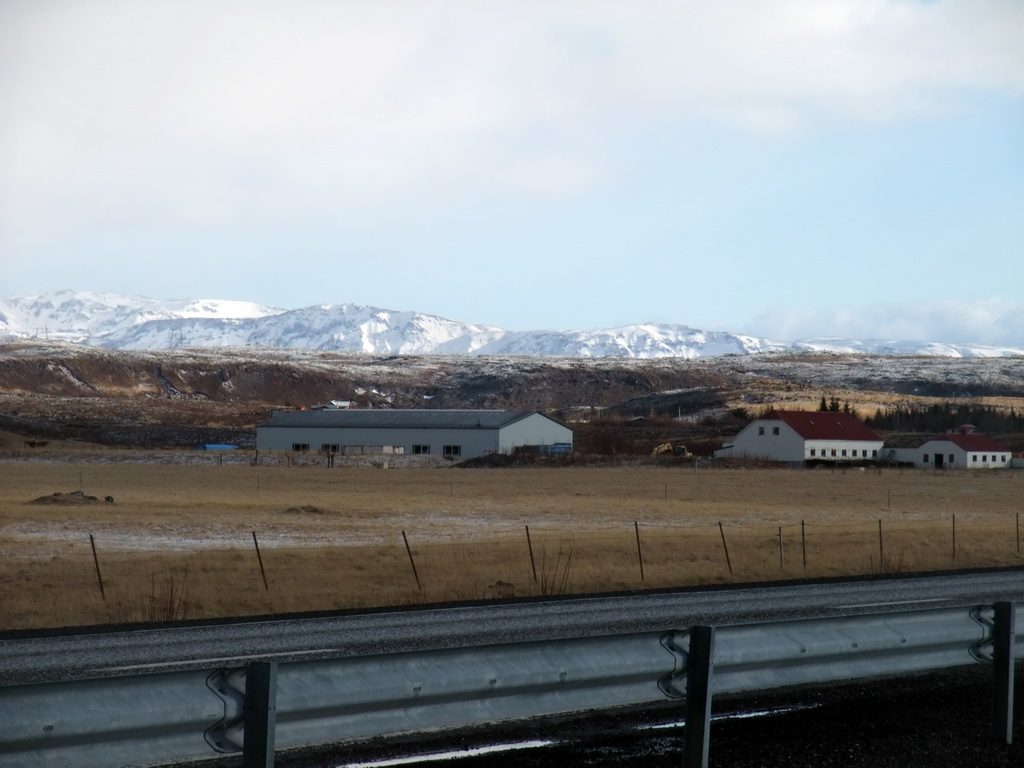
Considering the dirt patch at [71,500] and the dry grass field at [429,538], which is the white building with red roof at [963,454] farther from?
the dirt patch at [71,500]


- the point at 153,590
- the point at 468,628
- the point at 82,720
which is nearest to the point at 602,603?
the point at 468,628

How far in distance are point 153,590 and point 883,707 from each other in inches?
567

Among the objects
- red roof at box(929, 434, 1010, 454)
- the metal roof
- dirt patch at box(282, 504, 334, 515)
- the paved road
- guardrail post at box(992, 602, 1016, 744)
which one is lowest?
red roof at box(929, 434, 1010, 454)

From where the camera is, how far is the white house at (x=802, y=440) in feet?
342

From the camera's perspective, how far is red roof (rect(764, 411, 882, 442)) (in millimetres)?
105062

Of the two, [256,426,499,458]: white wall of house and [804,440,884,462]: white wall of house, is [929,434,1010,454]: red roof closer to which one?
[804,440,884,462]: white wall of house

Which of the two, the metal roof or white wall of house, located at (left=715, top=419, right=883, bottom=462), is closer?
white wall of house, located at (left=715, top=419, right=883, bottom=462)

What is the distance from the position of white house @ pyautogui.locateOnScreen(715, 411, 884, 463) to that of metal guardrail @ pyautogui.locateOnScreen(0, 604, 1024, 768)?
96.9 meters

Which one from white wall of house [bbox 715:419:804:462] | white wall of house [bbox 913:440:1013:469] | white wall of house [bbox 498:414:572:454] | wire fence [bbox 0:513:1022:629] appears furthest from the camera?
white wall of house [bbox 498:414:572:454]

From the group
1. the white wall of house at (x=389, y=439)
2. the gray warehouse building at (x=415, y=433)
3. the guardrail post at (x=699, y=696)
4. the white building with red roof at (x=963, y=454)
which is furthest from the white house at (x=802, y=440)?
the guardrail post at (x=699, y=696)

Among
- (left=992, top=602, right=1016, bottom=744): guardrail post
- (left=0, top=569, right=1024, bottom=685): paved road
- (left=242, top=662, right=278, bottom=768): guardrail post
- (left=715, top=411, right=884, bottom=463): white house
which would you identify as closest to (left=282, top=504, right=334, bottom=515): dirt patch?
(left=0, top=569, right=1024, bottom=685): paved road

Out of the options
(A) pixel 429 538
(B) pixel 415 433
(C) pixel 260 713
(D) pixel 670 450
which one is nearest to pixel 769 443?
(D) pixel 670 450

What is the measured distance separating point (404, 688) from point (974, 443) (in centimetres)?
10614

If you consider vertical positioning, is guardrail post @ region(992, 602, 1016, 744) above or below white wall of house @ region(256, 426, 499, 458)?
above
